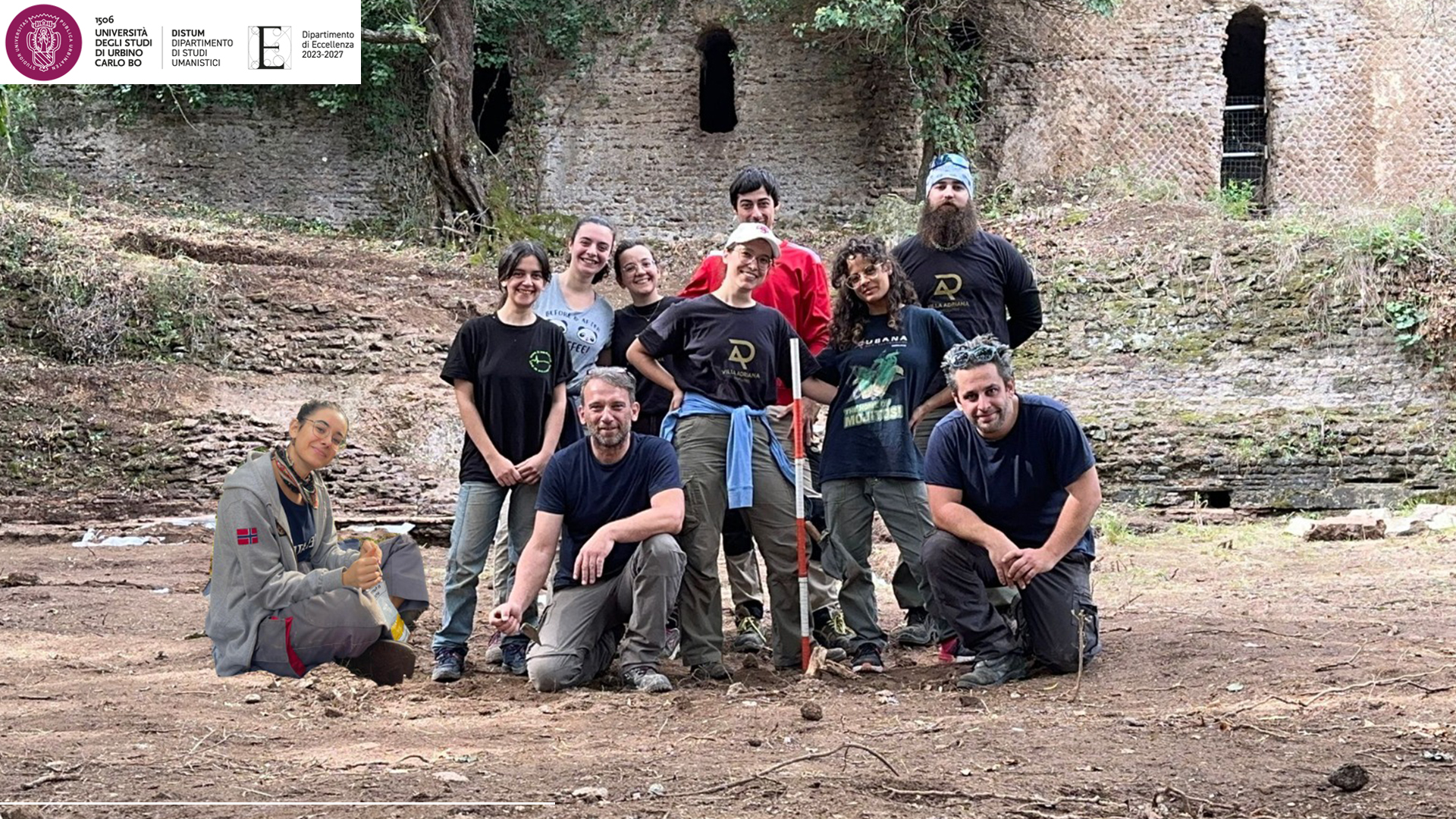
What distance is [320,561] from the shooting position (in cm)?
433

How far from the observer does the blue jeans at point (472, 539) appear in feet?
18.1

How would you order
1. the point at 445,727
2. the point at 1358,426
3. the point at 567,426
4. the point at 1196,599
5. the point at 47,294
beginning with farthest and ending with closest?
the point at 47,294 < the point at 1358,426 < the point at 1196,599 < the point at 567,426 < the point at 445,727

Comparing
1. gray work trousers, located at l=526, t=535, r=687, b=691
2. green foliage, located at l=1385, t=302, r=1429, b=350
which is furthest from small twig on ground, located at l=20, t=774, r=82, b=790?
green foliage, located at l=1385, t=302, r=1429, b=350

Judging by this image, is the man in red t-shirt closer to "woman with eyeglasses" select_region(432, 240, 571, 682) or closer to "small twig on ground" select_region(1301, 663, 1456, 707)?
"woman with eyeglasses" select_region(432, 240, 571, 682)

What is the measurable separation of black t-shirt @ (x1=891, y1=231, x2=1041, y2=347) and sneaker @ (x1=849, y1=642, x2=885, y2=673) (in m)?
1.43

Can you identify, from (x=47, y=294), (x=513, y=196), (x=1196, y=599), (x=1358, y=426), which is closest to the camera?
(x=1196, y=599)

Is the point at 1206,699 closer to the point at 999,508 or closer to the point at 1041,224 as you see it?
the point at 999,508

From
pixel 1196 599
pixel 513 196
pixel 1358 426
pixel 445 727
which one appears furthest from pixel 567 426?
pixel 513 196

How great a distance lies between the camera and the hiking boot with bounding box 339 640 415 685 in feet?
15.8

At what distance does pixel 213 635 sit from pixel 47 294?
12199 millimetres

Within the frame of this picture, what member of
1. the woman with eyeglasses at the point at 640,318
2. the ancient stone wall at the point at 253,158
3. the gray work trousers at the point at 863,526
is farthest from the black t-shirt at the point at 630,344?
the ancient stone wall at the point at 253,158

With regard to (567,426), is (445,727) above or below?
below

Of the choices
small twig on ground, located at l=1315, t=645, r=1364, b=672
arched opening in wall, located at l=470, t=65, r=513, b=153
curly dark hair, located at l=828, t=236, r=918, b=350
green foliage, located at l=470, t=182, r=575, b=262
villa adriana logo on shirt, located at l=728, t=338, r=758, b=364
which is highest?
arched opening in wall, located at l=470, t=65, r=513, b=153

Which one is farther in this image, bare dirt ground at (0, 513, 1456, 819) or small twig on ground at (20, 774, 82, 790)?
small twig on ground at (20, 774, 82, 790)
